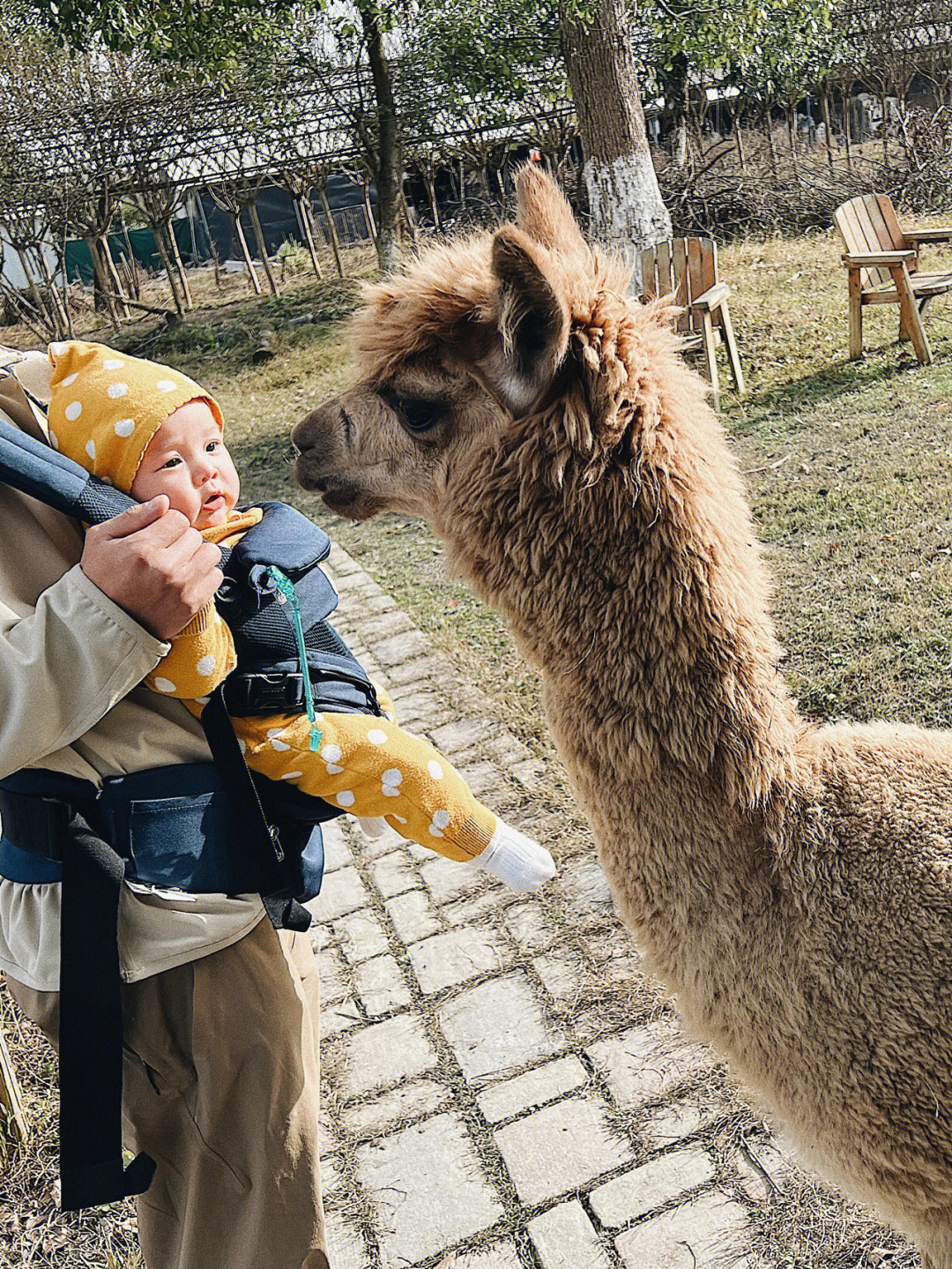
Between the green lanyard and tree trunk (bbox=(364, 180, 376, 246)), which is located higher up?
tree trunk (bbox=(364, 180, 376, 246))

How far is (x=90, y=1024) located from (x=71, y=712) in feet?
1.56

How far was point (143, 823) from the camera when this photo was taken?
4.70 feet

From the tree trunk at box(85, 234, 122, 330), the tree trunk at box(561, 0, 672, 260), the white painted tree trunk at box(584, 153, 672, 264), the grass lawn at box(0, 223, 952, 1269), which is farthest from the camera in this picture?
the tree trunk at box(85, 234, 122, 330)

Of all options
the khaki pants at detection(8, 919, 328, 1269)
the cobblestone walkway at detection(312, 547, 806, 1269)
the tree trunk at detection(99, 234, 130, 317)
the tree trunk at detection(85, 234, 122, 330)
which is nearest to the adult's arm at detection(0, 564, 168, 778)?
the khaki pants at detection(8, 919, 328, 1269)

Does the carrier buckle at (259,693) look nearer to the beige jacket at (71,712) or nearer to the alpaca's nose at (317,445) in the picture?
the beige jacket at (71,712)

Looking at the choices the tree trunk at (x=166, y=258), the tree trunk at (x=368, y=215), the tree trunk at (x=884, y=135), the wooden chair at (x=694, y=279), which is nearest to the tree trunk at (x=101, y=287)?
the tree trunk at (x=166, y=258)

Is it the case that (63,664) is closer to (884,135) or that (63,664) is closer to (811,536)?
(811,536)

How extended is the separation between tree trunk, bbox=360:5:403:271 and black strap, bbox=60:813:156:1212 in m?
12.8

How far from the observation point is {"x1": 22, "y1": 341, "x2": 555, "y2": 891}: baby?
4.66 ft

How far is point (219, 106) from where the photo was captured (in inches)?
624

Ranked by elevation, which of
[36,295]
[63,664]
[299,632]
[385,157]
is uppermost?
[385,157]

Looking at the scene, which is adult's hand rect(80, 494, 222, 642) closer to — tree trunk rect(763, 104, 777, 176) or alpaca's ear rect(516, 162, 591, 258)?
alpaca's ear rect(516, 162, 591, 258)

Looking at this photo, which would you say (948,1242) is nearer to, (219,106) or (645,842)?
(645,842)

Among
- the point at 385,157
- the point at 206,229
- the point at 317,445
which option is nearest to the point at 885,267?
the point at 385,157
